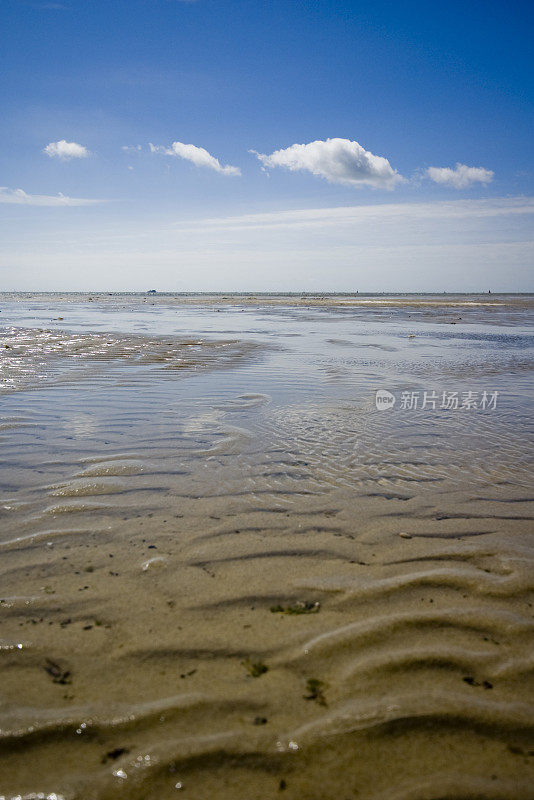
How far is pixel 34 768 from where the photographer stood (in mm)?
1835

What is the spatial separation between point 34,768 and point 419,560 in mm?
2466

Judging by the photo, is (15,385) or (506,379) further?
(506,379)

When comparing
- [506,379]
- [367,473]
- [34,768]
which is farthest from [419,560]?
[506,379]

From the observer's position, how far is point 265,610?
2756mm

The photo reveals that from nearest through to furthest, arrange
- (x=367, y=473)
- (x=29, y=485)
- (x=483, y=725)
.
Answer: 1. (x=483, y=725)
2. (x=29, y=485)
3. (x=367, y=473)

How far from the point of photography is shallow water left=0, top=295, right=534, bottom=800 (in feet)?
6.13

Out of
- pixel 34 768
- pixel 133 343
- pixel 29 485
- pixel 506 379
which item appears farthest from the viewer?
pixel 133 343

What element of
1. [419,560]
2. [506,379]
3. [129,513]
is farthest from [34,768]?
[506,379]

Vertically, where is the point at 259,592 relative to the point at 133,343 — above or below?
below

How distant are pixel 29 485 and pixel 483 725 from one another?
4094 mm

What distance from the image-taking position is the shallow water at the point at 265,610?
73.5 inches

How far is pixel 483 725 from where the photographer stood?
6.57 feet

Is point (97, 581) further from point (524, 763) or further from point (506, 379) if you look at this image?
point (506, 379)

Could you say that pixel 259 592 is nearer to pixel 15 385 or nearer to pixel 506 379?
pixel 15 385
